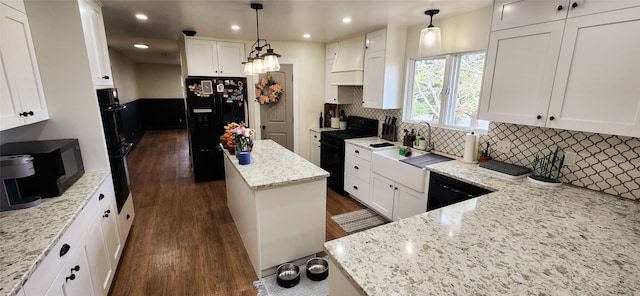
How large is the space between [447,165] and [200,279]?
2388 mm

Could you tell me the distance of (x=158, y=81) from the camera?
930 cm

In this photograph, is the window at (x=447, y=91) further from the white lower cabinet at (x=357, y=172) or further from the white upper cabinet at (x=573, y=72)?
the white lower cabinet at (x=357, y=172)

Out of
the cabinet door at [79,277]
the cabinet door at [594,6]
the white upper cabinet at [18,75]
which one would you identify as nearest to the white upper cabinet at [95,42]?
the white upper cabinet at [18,75]

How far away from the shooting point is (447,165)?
252cm

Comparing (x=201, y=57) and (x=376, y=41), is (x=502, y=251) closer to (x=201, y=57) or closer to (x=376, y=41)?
(x=376, y=41)

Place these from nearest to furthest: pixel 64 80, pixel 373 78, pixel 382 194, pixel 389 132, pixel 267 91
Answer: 1. pixel 64 80
2. pixel 382 194
3. pixel 373 78
4. pixel 389 132
5. pixel 267 91

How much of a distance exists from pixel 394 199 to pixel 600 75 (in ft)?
6.24

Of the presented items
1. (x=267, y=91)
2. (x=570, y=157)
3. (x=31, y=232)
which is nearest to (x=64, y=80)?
(x=31, y=232)

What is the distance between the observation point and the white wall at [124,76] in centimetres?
590

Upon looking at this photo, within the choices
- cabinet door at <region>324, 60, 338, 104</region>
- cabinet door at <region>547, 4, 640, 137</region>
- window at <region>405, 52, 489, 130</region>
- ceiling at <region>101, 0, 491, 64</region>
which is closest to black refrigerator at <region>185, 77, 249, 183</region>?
ceiling at <region>101, 0, 491, 64</region>

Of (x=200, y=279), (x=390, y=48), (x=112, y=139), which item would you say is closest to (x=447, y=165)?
(x=390, y=48)

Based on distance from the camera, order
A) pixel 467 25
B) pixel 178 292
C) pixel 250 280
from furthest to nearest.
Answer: pixel 467 25, pixel 250 280, pixel 178 292

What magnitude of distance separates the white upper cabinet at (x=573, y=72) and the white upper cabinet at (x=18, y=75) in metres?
3.28

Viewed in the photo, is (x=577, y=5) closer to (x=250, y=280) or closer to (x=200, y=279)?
(x=250, y=280)
